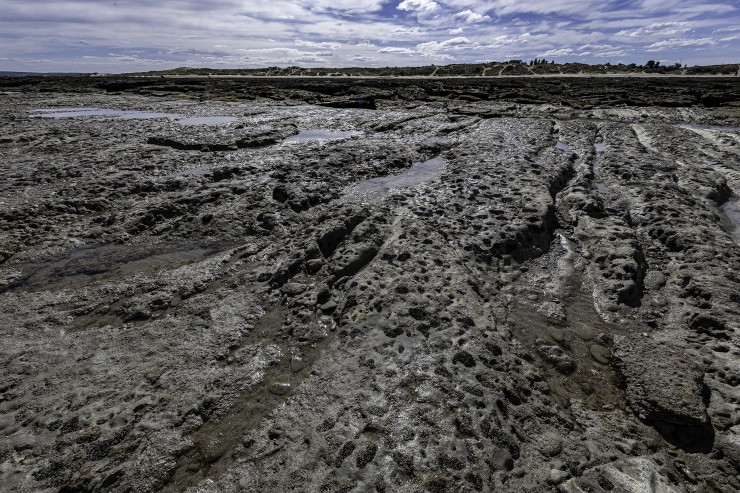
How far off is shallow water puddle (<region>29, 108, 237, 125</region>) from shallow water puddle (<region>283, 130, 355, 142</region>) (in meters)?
2.68

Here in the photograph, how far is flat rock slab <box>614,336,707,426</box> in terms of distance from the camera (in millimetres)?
2619

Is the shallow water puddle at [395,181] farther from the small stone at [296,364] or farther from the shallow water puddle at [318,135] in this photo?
the shallow water puddle at [318,135]

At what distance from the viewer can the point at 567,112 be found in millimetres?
13820

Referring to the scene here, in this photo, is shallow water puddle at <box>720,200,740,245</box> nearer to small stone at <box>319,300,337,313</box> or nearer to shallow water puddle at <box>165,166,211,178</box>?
small stone at <box>319,300,337,313</box>

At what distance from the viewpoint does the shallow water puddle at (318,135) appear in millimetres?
9766

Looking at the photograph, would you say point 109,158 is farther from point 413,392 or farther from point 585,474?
point 585,474

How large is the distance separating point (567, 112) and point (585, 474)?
1426cm

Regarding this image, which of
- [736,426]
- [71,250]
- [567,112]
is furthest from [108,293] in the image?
[567,112]

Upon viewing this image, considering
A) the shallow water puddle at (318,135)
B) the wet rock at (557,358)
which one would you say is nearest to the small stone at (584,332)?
the wet rock at (557,358)

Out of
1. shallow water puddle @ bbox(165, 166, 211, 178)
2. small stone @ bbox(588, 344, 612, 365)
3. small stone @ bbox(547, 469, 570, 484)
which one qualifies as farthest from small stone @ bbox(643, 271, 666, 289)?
shallow water puddle @ bbox(165, 166, 211, 178)

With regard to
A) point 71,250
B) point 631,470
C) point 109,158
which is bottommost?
point 631,470

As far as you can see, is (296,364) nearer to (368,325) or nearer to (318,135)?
(368,325)

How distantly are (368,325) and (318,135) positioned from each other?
8.08 metres

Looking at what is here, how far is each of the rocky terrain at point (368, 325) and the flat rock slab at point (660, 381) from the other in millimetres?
17
